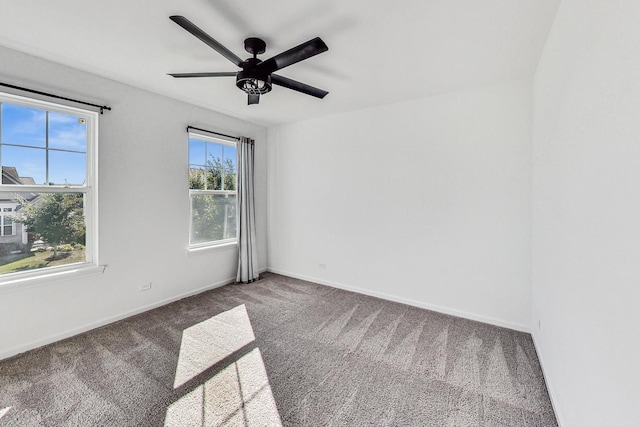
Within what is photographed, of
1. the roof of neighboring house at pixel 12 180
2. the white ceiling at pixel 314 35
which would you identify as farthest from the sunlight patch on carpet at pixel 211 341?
the white ceiling at pixel 314 35

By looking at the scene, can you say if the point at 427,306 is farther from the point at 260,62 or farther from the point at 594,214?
the point at 260,62

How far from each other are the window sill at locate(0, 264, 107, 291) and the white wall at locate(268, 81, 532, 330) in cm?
260

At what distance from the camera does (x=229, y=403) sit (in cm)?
176

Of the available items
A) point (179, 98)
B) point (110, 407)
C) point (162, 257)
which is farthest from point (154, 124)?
point (110, 407)

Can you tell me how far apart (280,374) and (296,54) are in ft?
7.77

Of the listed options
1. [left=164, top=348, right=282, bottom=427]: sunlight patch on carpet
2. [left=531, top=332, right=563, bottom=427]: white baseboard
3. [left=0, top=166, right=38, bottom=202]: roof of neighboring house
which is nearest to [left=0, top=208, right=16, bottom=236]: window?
[left=0, top=166, right=38, bottom=202]: roof of neighboring house

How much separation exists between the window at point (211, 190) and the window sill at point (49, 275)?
112 centimetres

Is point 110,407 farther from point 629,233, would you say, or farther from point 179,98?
point 179,98

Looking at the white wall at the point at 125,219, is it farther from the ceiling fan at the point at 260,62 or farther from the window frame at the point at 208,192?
the ceiling fan at the point at 260,62

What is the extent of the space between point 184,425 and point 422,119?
360cm

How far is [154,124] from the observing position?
3.16m

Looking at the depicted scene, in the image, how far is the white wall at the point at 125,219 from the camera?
7.72ft

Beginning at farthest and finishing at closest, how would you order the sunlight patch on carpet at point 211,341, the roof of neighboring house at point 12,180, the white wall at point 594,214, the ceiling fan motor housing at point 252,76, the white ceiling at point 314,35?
the roof of neighboring house at point 12,180
the sunlight patch on carpet at point 211,341
the ceiling fan motor housing at point 252,76
the white ceiling at point 314,35
the white wall at point 594,214

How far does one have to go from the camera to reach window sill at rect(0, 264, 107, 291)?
7.49 feet
